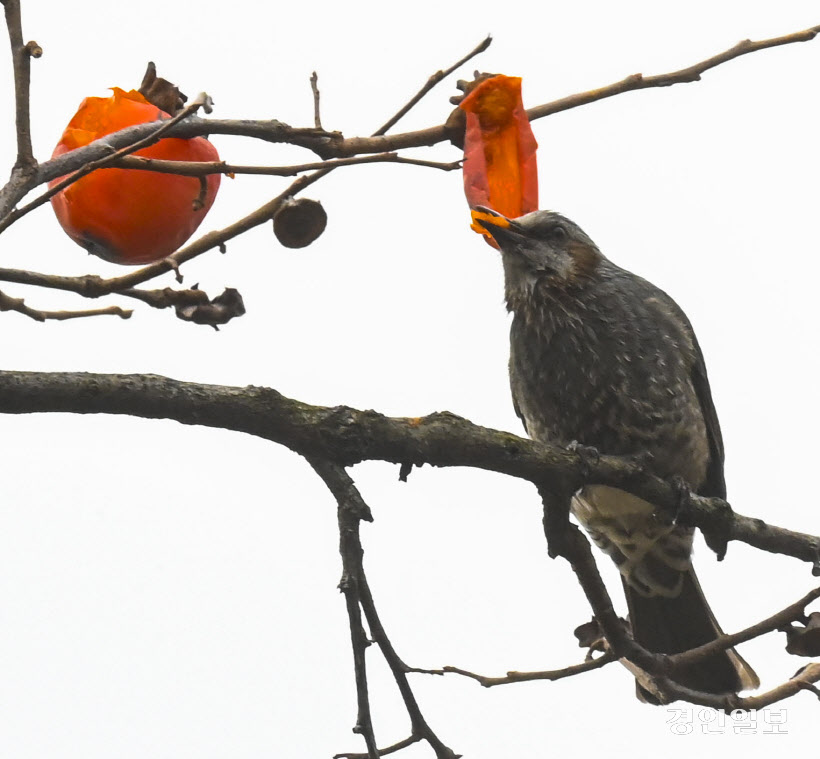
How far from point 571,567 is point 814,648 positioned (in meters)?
0.58

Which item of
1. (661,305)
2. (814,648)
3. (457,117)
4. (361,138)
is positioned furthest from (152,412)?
(661,305)

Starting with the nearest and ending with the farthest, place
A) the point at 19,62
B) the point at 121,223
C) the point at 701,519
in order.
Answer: the point at 19,62
the point at 121,223
the point at 701,519

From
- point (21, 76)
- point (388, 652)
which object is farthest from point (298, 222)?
point (388, 652)

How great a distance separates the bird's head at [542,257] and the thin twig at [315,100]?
6.38 feet

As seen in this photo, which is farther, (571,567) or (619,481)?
(619,481)

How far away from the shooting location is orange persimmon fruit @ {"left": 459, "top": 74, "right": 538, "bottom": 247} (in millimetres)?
2043

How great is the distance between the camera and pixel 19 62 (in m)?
1.68

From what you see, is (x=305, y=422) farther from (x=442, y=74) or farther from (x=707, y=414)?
(x=707, y=414)

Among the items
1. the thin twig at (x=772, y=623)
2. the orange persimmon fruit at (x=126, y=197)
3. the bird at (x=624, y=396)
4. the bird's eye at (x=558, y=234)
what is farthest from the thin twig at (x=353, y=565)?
the bird's eye at (x=558, y=234)

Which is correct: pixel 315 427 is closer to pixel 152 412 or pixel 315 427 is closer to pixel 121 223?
pixel 152 412

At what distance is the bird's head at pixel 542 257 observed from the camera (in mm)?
4023

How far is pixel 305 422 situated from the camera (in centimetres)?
207

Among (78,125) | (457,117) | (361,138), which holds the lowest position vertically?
(361,138)

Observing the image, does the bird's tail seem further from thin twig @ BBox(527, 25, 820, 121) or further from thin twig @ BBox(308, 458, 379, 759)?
thin twig @ BBox(527, 25, 820, 121)
